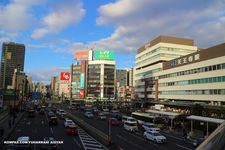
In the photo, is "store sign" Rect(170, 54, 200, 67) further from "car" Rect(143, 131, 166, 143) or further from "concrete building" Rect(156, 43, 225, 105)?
"car" Rect(143, 131, 166, 143)

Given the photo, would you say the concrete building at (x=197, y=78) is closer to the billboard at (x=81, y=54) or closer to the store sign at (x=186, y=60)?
the store sign at (x=186, y=60)

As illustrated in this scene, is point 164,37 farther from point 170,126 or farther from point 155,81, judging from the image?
point 170,126

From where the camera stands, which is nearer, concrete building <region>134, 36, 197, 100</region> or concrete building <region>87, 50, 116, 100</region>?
concrete building <region>134, 36, 197, 100</region>

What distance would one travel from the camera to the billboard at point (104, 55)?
18800 centimetres

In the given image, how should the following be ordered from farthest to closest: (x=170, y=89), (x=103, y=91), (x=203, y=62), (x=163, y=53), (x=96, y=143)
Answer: (x=103, y=91), (x=163, y=53), (x=170, y=89), (x=203, y=62), (x=96, y=143)

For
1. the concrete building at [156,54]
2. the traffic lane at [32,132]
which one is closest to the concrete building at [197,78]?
the concrete building at [156,54]

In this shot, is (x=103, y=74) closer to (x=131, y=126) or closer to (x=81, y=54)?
(x=81, y=54)

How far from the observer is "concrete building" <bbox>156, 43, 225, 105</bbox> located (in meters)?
72.2

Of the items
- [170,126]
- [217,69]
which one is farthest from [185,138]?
[217,69]

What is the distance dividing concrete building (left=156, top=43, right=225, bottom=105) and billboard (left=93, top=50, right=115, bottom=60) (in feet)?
262

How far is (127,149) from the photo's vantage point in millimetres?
32125

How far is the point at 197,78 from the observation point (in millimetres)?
83438

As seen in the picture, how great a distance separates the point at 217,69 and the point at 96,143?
1902 inches

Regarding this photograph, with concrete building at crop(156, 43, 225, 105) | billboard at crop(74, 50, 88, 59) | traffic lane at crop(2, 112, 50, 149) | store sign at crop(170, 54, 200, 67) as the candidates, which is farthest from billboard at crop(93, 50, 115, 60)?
traffic lane at crop(2, 112, 50, 149)
